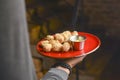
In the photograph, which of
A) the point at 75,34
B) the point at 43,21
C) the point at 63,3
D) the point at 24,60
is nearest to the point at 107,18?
the point at 63,3

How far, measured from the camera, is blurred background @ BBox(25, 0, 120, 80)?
229 cm

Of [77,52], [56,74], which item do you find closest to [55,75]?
[56,74]

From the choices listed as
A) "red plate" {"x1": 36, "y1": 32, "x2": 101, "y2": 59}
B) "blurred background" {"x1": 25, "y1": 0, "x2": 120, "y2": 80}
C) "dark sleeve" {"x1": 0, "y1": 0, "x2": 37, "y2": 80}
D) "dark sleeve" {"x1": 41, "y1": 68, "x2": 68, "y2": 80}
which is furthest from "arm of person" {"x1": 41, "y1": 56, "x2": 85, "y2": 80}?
"blurred background" {"x1": 25, "y1": 0, "x2": 120, "y2": 80}

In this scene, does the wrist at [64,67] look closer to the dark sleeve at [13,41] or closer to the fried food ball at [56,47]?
the fried food ball at [56,47]

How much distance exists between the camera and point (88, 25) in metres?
2.39

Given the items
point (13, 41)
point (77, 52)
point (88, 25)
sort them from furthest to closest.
Answer: point (88, 25), point (77, 52), point (13, 41)

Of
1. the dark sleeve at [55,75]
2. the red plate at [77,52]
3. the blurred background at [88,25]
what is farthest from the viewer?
the blurred background at [88,25]

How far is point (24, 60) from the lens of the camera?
0.58 m

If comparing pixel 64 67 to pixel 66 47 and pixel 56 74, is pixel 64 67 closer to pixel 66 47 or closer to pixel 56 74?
pixel 56 74

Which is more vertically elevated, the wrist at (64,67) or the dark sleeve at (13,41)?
the dark sleeve at (13,41)

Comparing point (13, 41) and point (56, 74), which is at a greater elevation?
point (13, 41)

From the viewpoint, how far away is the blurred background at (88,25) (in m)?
2.29

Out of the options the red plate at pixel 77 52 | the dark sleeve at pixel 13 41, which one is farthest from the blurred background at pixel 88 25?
the dark sleeve at pixel 13 41

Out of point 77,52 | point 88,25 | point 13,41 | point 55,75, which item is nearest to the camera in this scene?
point 13,41
